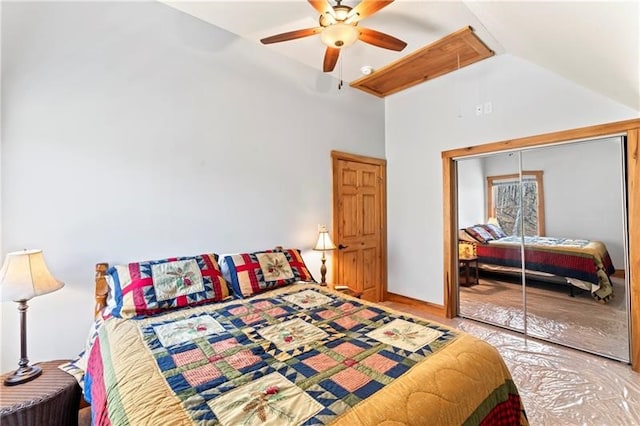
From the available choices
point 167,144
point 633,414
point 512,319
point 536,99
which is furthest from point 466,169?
point 167,144

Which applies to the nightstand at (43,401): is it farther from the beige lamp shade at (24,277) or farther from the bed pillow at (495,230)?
the bed pillow at (495,230)

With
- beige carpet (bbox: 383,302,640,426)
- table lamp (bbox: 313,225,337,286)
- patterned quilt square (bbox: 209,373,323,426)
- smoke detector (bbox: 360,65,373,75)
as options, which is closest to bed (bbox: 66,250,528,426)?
patterned quilt square (bbox: 209,373,323,426)

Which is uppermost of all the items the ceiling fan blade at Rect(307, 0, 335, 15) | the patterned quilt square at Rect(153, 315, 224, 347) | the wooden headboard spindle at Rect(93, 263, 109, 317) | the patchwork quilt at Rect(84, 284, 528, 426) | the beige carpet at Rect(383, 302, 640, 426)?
the ceiling fan blade at Rect(307, 0, 335, 15)

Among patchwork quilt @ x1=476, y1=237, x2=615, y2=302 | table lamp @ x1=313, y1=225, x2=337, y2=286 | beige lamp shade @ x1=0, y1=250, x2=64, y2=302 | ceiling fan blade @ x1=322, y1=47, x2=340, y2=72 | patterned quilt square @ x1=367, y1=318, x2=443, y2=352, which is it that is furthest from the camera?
table lamp @ x1=313, y1=225, x2=337, y2=286

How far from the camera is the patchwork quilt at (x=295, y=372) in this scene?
0.98 metres

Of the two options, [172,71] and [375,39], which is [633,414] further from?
[172,71]

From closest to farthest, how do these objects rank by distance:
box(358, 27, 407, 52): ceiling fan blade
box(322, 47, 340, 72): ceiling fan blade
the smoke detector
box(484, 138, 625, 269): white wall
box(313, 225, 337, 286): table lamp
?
1. box(358, 27, 407, 52): ceiling fan blade
2. box(322, 47, 340, 72): ceiling fan blade
3. box(484, 138, 625, 269): white wall
4. box(313, 225, 337, 286): table lamp
5. the smoke detector

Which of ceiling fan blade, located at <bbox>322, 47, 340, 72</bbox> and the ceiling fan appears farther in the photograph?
ceiling fan blade, located at <bbox>322, 47, 340, 72</bbox>

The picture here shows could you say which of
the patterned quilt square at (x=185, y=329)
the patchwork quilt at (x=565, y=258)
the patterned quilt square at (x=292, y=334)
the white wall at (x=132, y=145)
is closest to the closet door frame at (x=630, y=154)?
the patchwork quilt at (x=565, y=258)

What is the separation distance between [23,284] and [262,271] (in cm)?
144

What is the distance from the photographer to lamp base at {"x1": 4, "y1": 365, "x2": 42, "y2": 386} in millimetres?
1477

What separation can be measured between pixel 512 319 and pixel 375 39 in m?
3.12

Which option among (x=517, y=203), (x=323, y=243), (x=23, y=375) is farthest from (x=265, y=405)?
(x=517, y=203)

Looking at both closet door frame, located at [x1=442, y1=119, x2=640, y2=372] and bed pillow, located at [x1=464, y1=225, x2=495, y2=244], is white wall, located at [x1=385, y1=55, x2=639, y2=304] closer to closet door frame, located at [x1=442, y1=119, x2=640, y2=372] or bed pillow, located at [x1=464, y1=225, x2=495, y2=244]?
closet door frame, located at [x1=442, y1=119, x2=640, y2=372]
